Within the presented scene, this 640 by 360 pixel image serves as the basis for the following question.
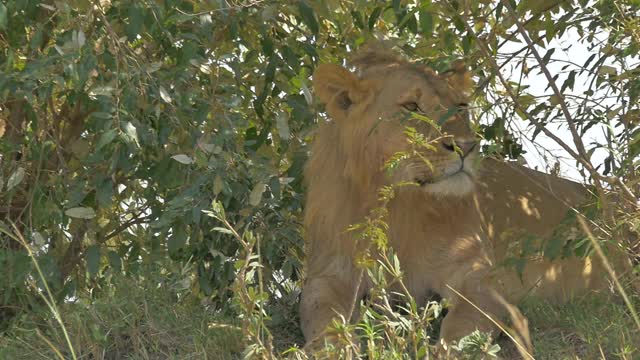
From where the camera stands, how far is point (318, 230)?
4875 millimetres

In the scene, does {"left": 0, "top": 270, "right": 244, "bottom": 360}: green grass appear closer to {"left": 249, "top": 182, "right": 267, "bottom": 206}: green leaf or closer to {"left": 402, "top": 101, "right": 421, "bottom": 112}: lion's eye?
{"left": 249, "top": 182, "right": 267, "bottom": 206}: green leaf

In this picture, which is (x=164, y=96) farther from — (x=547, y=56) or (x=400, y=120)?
(x=547, y=56)

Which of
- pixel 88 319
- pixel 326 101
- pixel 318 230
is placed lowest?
pixel 88 319

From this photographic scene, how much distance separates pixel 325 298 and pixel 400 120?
76cm

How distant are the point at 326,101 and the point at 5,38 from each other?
1.47 metres

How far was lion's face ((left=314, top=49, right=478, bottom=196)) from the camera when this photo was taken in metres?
4.41

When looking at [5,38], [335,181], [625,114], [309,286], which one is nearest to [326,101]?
[335,181]

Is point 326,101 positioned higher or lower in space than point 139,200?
higher

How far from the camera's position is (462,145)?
4.39 m

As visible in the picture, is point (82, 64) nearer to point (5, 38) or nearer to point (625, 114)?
point (5, 38)

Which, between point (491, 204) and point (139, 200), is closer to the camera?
point (491, 204)

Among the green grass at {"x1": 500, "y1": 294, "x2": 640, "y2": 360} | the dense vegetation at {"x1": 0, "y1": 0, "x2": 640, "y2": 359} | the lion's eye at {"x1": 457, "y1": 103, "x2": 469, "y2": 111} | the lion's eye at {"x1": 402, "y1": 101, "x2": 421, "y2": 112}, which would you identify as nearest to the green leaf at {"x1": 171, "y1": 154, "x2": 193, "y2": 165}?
the dense vegetation at {"x1": 0, "y1": 0, "x2": 640, "y2": 359}

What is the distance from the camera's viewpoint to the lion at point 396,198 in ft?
14.9

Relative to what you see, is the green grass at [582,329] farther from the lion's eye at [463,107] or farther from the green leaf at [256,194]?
the green leaf at [256,194]
